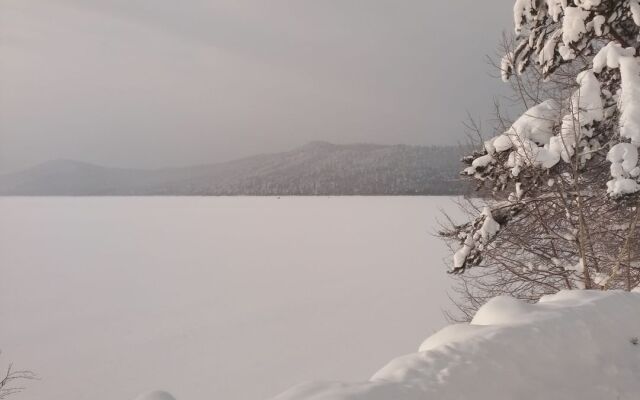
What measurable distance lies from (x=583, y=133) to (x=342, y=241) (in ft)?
102

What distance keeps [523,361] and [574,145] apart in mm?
3986

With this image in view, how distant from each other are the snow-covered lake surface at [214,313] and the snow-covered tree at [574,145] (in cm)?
499

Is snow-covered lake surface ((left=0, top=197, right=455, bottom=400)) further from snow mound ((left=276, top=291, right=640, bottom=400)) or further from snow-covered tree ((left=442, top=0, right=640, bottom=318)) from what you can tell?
snow mound ((left=276, top=291, right=640, bottom=400))

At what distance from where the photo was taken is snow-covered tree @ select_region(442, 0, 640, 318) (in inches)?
212

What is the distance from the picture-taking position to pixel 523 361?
2793 millimetres

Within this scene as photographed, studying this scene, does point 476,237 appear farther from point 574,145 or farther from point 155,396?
point 155,396

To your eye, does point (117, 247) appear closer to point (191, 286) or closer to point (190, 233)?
point (190, 233)

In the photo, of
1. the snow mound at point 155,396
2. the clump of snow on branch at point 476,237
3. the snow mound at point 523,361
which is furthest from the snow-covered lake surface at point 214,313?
the snow mound at point 155,396

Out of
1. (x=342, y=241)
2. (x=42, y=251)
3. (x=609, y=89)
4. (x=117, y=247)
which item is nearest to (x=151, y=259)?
(x=117, y=247)

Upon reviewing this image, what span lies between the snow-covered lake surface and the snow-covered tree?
16.4ft

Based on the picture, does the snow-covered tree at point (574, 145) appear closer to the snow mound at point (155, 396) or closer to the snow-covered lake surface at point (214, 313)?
the snow mound at point (155, 396)

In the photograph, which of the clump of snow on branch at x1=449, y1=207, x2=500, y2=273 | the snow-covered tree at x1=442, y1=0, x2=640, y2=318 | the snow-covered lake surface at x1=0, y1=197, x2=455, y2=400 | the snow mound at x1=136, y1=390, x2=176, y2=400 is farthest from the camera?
the snow-covered lake surface at x1=0, y1=197, x2=455, y2=400

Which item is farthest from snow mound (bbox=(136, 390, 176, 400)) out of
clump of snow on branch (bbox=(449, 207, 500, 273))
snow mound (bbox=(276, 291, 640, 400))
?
clump of snow on branch (bbox=(449, 207, 500, 273))

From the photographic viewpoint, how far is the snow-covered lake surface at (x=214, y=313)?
40.0 feet
